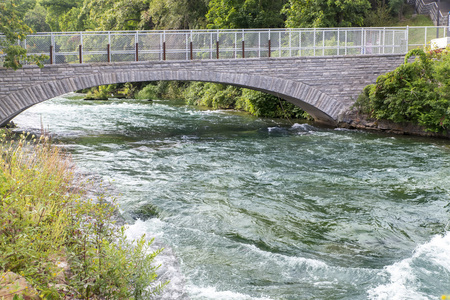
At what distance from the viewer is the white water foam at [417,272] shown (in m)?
6.10

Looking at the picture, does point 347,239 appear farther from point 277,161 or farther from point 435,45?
point 435,45

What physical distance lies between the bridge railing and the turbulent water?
11.7ft

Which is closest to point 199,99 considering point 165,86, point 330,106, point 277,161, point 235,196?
point 165,86

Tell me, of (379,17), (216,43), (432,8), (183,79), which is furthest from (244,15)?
(432,8)

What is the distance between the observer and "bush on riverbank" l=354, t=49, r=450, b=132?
691 inches

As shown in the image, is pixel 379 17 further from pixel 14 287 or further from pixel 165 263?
pixel 14 287

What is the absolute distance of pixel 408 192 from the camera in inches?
438

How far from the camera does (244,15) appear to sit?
33.4 m

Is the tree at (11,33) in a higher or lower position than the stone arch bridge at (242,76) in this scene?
higher

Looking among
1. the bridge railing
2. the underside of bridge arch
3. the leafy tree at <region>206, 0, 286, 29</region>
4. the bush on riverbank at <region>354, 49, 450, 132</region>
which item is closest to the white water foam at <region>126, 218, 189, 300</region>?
the underside of bridge arch

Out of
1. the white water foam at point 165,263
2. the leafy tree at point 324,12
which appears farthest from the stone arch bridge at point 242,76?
the white water foam at point 165,263

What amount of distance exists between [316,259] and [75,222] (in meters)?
3.71

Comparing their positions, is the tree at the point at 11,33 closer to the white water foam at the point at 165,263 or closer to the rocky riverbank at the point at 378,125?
the white water foam at the point at 165,263

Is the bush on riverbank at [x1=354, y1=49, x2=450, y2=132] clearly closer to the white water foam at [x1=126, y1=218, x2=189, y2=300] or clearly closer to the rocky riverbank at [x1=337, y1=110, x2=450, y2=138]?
the rocky riverbank at [x1=337, y1=110, x2=450, y2=138]
